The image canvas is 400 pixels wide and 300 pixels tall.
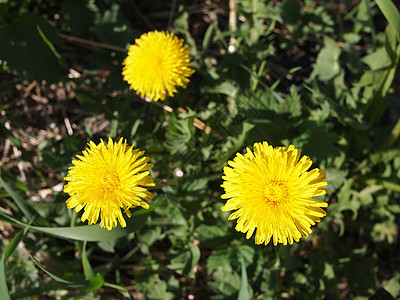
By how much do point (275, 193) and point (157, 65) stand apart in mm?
970

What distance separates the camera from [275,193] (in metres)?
1.47

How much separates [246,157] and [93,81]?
163 cm

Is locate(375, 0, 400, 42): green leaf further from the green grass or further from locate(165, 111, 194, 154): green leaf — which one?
locate(165, 111, 194, 154): green leaf

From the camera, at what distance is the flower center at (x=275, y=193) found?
4.83ft

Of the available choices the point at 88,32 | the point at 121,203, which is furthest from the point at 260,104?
the point at 88,32

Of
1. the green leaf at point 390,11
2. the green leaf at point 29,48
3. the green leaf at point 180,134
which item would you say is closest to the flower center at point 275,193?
the green leaf at point 180,134

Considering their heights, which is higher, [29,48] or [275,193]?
[29,48]

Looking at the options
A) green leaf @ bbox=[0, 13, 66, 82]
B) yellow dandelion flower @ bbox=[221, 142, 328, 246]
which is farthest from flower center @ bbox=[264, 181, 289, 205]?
green leaf @ bbox=[0, 13, 66, 82]

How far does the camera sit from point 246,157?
1510 millimetres

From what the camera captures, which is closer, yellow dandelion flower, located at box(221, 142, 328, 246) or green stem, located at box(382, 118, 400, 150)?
yellow dandelion flower, located at box(221, 142, 328, 246)

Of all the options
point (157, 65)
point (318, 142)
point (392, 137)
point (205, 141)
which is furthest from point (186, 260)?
point (392, 137)

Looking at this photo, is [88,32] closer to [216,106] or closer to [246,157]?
[216,106]

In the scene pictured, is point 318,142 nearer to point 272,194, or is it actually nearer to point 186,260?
point 272,194

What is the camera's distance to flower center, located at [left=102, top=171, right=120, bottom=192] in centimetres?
A: 154
